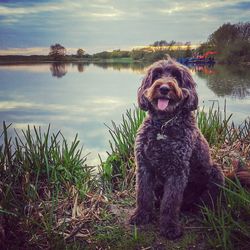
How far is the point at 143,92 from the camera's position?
16.5 feet

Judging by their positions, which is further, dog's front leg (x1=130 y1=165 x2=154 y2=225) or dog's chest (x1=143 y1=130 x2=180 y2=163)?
dog's front leg (x1=130 y1=165 x2=154 y2=225)

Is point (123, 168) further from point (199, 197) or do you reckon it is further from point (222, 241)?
point (222, 241)

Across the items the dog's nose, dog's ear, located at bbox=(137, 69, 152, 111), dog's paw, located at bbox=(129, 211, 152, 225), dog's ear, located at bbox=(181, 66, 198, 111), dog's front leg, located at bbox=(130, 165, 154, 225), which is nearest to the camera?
the dog's nose

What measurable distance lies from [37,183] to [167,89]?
8.60 feet

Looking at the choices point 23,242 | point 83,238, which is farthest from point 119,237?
point 23,242

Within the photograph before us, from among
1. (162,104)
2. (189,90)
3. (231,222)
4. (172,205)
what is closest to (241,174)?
(231,222)

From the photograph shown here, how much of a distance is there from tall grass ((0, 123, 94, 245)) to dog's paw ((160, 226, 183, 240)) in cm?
127

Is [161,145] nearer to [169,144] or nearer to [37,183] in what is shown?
[169,144]

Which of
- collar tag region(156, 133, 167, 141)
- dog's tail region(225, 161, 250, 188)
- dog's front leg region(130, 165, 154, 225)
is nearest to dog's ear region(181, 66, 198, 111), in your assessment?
collar tag region(156, 133, 167, 141)

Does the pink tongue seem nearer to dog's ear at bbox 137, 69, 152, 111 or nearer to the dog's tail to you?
dog's ear at bbox 137, 69, 152, 111

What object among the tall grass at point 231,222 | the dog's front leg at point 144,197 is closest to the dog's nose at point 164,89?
the dog's front leg at point 144,197

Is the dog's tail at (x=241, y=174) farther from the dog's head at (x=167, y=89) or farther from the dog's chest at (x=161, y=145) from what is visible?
the dog's head at (x=167, y=89)

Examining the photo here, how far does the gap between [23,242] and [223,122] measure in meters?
4.55

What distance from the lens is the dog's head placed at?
4.65 metres
